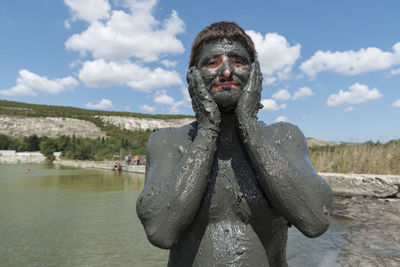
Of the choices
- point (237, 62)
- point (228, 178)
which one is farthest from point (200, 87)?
point (228, 178)

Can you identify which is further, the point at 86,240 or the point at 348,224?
the point at 348,224

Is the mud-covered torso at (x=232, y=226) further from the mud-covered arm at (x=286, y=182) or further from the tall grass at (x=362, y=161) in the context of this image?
the tall grass at (x=362, y=161)

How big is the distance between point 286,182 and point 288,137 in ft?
1.30

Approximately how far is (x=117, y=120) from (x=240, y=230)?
12820 cm

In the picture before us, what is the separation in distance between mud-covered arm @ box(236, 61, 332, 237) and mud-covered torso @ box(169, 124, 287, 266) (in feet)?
0.41

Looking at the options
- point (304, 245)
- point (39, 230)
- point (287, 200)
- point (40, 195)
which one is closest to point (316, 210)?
point (287, 200)

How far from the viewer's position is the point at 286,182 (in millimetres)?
1404

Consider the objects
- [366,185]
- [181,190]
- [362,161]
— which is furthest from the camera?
[362,161]

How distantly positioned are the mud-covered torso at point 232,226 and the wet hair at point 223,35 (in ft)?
2.28

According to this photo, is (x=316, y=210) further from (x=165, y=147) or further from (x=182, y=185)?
(x=165, y=147)

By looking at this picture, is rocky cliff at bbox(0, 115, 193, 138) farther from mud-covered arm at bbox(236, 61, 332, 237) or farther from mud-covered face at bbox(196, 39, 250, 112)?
mud-covered arm at bbox(236, 61, 332, 237)

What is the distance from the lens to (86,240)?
18.8 feet

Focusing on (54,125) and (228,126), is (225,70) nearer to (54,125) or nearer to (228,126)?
(228,126)

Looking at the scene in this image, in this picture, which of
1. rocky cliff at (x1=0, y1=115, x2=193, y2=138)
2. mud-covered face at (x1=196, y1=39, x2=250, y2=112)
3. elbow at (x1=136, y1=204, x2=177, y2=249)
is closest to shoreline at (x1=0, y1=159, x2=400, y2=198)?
mud-covered face at (x1=196, y1=39, x2=250, y2=112)
